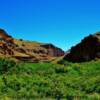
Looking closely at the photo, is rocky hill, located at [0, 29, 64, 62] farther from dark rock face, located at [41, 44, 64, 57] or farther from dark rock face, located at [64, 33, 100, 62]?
dark rock face, located at [64, 33, 100, 62]

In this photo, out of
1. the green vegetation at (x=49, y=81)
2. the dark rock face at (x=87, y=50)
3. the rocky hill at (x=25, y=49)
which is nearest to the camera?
the green vegetation at (x=49, y=81)

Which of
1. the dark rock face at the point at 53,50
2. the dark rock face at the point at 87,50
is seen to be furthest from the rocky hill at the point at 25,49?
the dark rock face at the point at 87,50

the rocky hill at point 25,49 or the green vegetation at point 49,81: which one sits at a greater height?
the rocky hill at point 25,49

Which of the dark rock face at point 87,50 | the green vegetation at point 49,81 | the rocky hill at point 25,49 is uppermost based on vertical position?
the rocky hill at point 25,49

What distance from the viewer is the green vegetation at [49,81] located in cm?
4124

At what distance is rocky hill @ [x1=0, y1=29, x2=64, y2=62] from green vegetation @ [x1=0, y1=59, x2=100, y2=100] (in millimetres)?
41559

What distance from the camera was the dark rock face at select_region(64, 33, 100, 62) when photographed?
73.9 meters

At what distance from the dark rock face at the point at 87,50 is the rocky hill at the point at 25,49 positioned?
2429 cm

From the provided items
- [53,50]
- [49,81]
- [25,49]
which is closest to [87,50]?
[49,81]

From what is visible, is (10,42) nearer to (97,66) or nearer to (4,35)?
(4,35)

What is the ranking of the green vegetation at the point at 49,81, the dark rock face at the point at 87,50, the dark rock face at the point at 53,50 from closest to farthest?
1. the green vegetation at the point at 49,81
2. the dark rock face at the point at 87,50
3. the dark rock face at the point at 53,50

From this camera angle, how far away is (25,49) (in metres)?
129

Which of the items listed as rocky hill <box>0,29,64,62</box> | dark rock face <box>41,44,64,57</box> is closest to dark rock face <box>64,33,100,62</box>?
rocky hill <box>0,29,64,62</box>

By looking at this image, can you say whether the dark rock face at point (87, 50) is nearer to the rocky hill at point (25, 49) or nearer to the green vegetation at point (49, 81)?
the green vegetation at point (49, 81)
